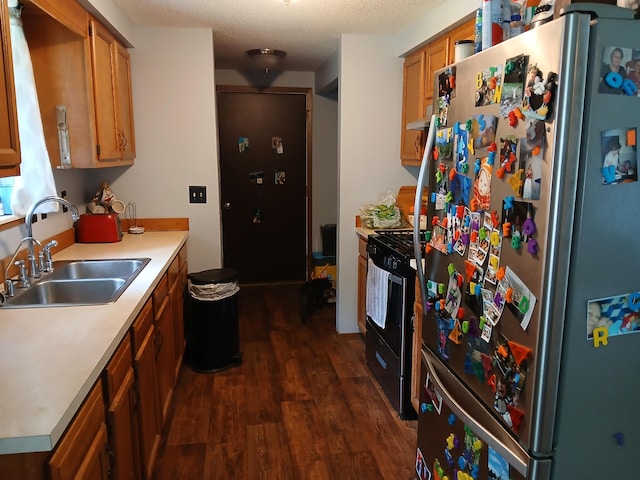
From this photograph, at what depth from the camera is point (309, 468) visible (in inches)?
90.1

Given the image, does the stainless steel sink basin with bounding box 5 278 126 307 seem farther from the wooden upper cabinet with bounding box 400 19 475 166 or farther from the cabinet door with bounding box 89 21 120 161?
the wooden upper cabinet with bounding box 400 19 475 166

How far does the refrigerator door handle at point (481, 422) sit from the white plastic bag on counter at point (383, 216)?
6.22ft

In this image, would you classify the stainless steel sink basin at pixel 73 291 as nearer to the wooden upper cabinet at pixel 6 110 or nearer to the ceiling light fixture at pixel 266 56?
the wooden upper cabinet at pixel 6 110

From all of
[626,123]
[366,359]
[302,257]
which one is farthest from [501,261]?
[302,257]

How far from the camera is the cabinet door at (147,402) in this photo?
1.91m

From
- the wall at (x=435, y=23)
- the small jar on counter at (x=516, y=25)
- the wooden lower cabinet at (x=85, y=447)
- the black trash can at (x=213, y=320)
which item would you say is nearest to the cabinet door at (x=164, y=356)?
the black trash can at (x=213, y=320)

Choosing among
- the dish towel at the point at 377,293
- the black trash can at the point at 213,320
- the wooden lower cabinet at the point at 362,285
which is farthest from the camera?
the wooden lower cabinet at the point at 362,285

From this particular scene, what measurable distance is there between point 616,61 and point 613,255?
0.45 meters

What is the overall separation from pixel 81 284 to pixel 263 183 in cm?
303

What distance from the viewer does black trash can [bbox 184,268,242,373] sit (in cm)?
315

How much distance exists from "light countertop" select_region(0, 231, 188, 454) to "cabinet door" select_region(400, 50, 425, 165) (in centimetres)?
211

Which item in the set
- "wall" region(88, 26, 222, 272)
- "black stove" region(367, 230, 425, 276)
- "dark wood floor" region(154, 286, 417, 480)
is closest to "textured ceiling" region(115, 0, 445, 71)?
"wall" region(88, 26, 222, 272)

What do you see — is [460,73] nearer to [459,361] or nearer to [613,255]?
[613,255]

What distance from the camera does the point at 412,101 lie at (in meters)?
3.53
